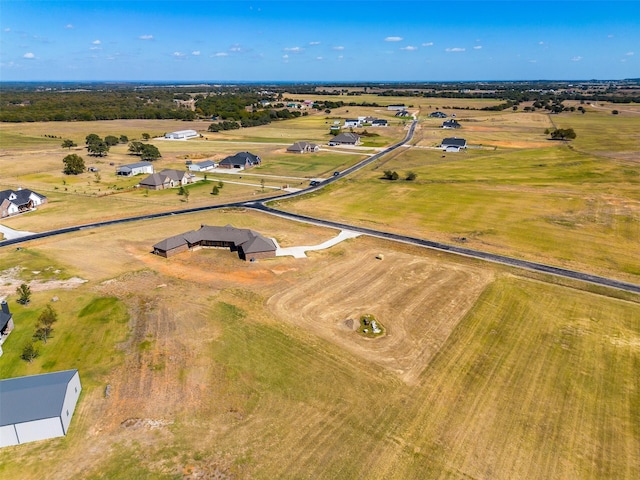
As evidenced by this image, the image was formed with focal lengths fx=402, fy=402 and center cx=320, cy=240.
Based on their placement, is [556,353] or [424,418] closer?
[424,418]

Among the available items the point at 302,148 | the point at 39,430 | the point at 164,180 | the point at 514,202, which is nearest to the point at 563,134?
the point at 514,202

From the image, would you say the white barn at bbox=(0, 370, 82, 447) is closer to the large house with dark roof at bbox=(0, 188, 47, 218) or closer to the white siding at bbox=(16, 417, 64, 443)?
the white siding at bbox=(16, 417, 64, 443)

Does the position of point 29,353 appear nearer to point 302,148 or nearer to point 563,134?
point 302,148

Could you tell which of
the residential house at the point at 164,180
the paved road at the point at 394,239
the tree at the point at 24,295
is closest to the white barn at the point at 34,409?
the tree at the point at 24,295

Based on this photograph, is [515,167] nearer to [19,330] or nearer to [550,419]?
[550,419]

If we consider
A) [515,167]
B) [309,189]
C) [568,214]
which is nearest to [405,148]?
[515,167]

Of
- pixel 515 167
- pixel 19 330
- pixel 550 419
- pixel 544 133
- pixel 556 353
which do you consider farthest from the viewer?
pixel 544 133

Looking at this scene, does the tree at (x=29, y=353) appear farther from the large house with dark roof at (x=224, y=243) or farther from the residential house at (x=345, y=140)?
the residential house at (x=345, y=140)

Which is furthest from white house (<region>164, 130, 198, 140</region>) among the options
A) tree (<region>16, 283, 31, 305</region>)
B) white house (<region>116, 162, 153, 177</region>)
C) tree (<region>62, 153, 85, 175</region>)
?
tree (<region>16, 283, 31, 305</region>)
